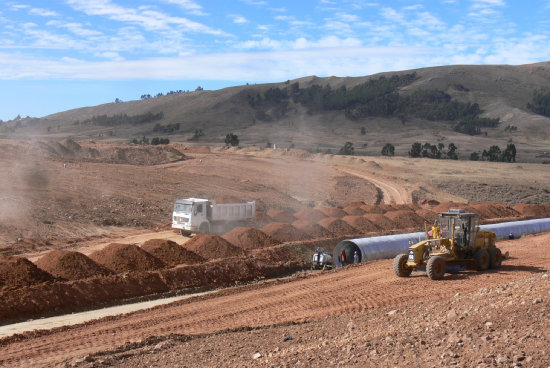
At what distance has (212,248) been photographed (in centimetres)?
2708

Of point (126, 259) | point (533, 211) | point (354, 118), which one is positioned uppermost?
point (354, 118)

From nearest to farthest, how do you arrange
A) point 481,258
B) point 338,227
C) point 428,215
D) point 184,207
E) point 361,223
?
1. point 481,258
2. point 184,207
3. point 338,227
4. point 361,223
5. point 428,215

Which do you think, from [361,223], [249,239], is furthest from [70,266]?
[361,223]

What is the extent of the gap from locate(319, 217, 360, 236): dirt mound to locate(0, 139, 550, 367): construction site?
0.09 metres

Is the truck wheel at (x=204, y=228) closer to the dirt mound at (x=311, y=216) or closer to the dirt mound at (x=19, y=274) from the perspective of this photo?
the dirt mound at (x=311, y=216)

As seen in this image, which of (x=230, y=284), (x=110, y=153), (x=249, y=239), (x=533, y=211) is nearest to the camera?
(x=230, y=284)

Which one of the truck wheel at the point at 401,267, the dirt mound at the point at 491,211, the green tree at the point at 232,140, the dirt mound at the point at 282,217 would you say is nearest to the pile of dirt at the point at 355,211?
the dirt mound at the point at 282,217

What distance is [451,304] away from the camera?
1342cm

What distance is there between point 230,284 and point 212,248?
275cm

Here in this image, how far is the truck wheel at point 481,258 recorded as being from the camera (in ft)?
69.6

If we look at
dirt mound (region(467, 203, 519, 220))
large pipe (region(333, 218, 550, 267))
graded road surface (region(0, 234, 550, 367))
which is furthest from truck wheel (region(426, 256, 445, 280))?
dirt mound (region(467, 203, 519, 220))

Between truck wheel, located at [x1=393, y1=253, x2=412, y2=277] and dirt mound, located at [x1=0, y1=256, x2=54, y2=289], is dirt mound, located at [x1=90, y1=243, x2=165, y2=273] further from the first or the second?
truck wheel, located at [x1=393, y1=253, x2=412, y2=277]

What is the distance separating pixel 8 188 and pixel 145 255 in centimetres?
2043

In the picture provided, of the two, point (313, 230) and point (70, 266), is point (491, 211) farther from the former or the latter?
point (70, 266)
